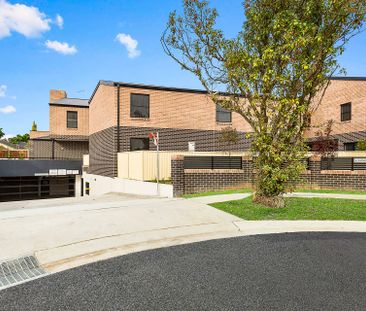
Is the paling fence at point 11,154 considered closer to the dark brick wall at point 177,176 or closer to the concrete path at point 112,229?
the dark brick wall at point 177,176

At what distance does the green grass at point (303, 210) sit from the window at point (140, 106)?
12813 millimetres

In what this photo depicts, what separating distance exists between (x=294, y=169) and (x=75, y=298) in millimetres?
9012

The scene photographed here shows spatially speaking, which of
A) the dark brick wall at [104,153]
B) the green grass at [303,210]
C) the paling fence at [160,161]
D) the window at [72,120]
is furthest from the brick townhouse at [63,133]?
the green grass at [303,210]

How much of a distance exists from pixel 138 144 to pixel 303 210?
14.7 m

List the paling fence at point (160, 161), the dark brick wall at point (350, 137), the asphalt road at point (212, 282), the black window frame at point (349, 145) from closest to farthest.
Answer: the asphalt road at point (212, 282) < the paling fence at point (160, 161) < the dark brick wall at point (350, 137) < the black window frame at point (349, 145)

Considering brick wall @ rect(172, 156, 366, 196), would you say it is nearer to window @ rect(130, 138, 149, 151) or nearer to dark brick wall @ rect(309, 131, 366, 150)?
dark brick wall @ rect(309, 131, 366, 150)

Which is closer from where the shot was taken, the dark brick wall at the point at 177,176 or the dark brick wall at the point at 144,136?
the dark brick wall at the point at 177,176

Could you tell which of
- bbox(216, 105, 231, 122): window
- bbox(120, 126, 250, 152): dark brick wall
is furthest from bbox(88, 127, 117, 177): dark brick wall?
bbox(216, 105, 231, 122): window

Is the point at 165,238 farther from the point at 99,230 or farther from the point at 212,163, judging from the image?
the point at 212,163

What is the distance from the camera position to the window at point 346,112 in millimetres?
23956

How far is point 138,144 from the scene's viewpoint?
22.3 m

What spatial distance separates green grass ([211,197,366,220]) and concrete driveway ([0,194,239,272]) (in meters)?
0.80

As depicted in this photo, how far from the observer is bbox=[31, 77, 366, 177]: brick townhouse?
21.6 meters

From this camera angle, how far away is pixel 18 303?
4.12m
